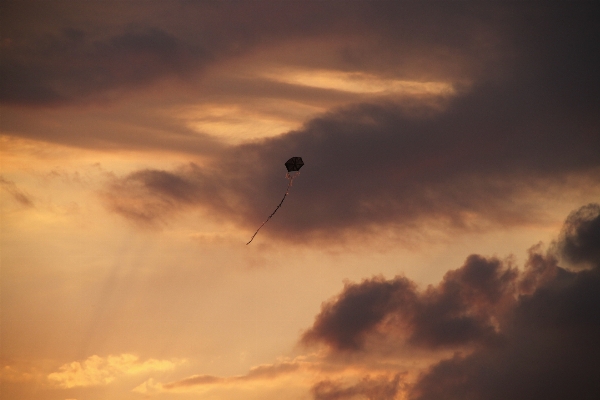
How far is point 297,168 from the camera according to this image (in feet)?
484
